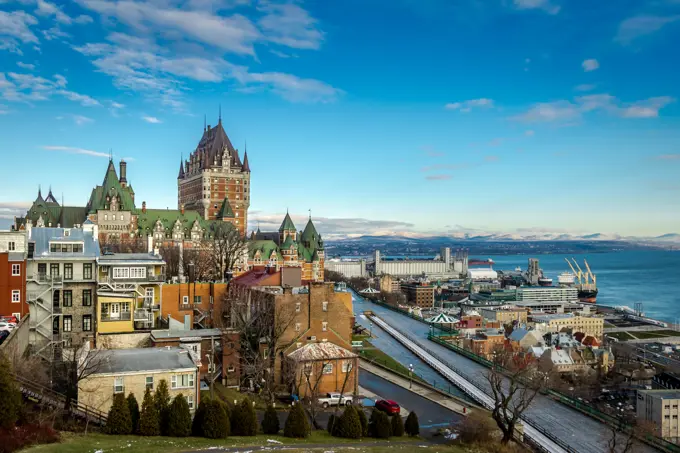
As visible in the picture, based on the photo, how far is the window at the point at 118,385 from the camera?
2673 cm

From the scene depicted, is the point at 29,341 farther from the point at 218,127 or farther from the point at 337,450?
the point at 218,127

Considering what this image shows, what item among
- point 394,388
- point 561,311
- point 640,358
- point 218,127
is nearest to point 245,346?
point 394,388

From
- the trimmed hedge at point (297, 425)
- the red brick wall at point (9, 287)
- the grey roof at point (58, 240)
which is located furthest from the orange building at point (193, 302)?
the trimmed hedge at point (297, 425)

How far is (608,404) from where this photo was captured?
68.1m

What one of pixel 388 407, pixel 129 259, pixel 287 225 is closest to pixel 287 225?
pixel 287 225

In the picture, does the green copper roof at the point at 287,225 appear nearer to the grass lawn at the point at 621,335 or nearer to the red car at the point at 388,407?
the grass lawn at the point at 621,335

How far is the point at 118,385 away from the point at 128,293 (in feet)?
38.7

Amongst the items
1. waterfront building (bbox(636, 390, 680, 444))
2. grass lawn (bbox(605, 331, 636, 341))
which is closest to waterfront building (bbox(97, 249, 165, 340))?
waterfront building (bbox(636, 390, 680, 444))

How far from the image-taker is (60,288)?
35312 mm

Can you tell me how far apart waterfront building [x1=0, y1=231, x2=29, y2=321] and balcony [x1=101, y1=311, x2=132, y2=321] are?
4208 millimetres

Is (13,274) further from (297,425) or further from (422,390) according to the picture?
(422,390)

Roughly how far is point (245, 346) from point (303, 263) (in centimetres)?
7266

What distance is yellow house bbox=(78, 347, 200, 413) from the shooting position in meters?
26.2

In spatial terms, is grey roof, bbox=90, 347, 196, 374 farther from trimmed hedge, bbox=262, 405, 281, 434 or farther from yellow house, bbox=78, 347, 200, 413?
trimmed hedge, bbox=262, 405, 281, 434
